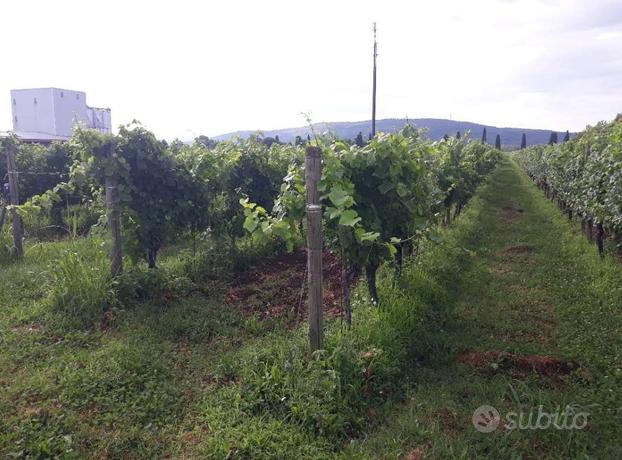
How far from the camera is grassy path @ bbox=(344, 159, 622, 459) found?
2.74m

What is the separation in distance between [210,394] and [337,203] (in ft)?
5.52

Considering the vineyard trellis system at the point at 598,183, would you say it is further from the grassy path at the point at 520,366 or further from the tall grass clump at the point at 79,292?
the tall grass clump at the point at 79,292

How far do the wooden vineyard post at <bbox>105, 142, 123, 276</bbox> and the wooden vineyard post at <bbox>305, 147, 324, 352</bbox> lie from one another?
303cm

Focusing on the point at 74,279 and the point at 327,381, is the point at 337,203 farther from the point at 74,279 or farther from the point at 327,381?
the point at 74,279

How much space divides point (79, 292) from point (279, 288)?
224cm

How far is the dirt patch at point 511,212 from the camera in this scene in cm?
1116

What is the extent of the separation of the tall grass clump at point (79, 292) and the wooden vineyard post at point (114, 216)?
21 centimetres

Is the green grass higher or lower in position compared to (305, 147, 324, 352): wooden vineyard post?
lower

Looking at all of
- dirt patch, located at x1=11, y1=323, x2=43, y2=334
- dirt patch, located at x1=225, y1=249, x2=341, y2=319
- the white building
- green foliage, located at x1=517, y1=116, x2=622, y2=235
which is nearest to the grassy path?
green foliage, located at x1=517, y1=116, x2=622, y2=235

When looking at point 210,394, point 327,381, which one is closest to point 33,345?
point 210,394

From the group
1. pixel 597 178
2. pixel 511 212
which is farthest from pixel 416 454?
pixel 511 212

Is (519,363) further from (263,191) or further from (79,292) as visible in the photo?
(263,191)

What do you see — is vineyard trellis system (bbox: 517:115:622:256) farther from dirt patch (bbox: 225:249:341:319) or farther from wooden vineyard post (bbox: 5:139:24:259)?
wooden vineyard post (bbox: 5:139:24:259)

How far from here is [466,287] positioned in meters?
5.63
